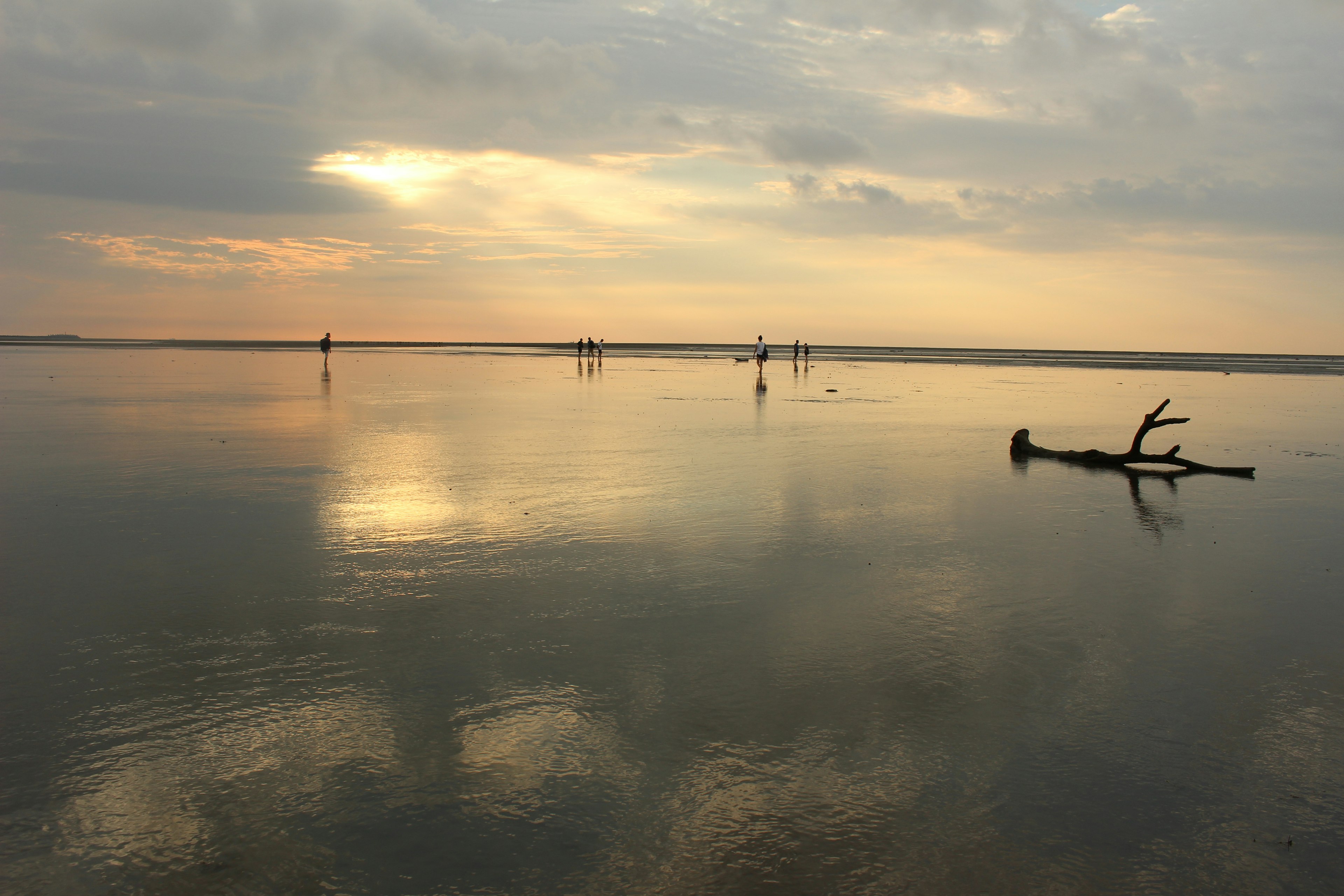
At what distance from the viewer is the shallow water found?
3973 millimetres

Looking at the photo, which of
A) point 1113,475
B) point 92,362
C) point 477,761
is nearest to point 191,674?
point 477,761

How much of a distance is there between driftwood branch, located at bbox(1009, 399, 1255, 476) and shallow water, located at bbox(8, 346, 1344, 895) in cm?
173

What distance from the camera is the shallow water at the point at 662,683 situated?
3973 mm

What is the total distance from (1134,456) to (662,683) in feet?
44.6

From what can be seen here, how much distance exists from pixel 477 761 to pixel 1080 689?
396cm

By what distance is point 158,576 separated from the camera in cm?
799

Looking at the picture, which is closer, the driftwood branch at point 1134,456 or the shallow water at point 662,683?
the shallow water at point 662,683

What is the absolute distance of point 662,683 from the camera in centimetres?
569

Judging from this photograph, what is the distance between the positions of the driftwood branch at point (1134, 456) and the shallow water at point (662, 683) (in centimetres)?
173

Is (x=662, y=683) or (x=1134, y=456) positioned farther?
(x=1134, y=456)

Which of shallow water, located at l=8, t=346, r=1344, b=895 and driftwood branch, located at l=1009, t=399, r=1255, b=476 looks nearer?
shallow water, located at l=8, t=346, r=1344, b=895

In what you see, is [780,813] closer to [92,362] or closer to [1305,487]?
[1305,487]

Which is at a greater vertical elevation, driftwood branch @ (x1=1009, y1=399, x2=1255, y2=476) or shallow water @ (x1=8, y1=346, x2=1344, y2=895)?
driftwood branch @ (x1=1009, y1=399, x2=1255, y2=476)

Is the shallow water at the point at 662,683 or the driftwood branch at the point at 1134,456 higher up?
the driftwood branch at the point at 1134,456
